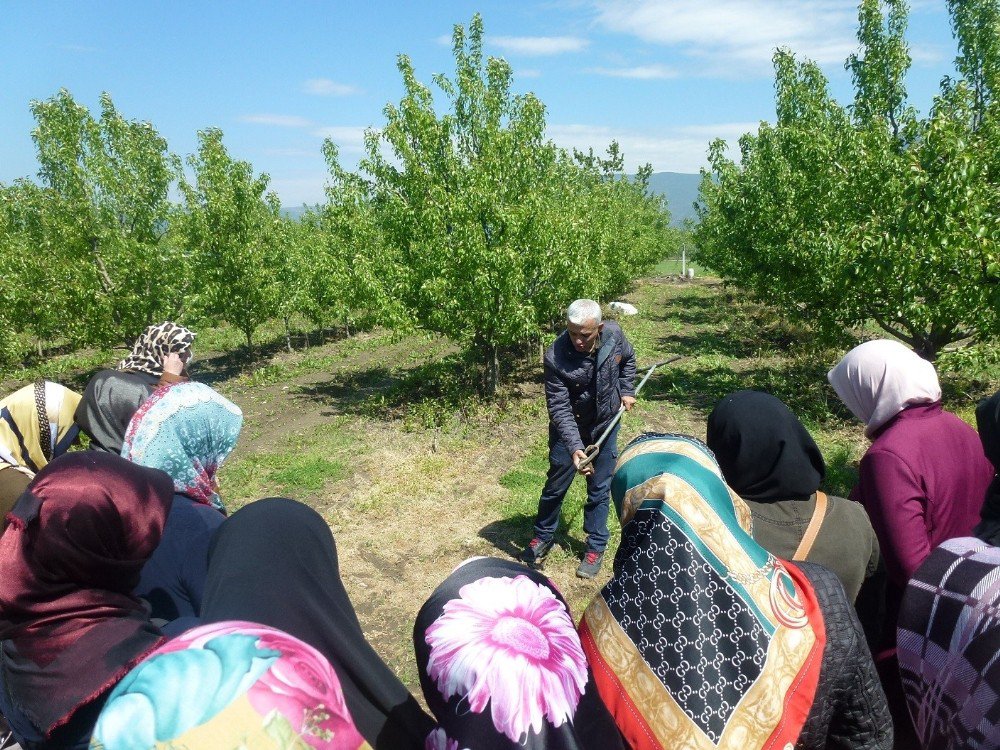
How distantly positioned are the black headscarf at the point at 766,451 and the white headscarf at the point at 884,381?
0.33 meters

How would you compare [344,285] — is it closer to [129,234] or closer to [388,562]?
[129,234]

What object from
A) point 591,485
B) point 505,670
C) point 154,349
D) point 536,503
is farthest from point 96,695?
point 536,503

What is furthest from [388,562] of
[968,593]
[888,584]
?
[968,593]

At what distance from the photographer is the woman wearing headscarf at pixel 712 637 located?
1.35 m

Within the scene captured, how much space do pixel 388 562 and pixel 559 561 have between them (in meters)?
1.42

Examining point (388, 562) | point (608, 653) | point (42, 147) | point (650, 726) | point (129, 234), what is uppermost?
point (42, 147)

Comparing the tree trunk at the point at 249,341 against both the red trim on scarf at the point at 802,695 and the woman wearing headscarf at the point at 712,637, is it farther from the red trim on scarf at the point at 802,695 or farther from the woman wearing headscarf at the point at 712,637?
the red trim on scarf at the point at 802,695

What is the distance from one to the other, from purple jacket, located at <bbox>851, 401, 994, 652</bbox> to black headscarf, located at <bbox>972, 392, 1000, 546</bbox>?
250 mm

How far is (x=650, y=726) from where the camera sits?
53.5 inches

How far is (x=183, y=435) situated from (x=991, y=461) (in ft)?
9.03

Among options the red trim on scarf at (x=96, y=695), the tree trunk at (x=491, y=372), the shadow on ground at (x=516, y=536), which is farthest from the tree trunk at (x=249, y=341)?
the red trim on scarf at (x=96, y=695)

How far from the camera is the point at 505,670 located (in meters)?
1.05

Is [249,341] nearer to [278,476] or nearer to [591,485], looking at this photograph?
[278,476]

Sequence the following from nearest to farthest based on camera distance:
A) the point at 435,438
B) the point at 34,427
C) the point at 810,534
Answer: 1. the point at 810,534
2. the point at 34,427
3. the point at 435,438
